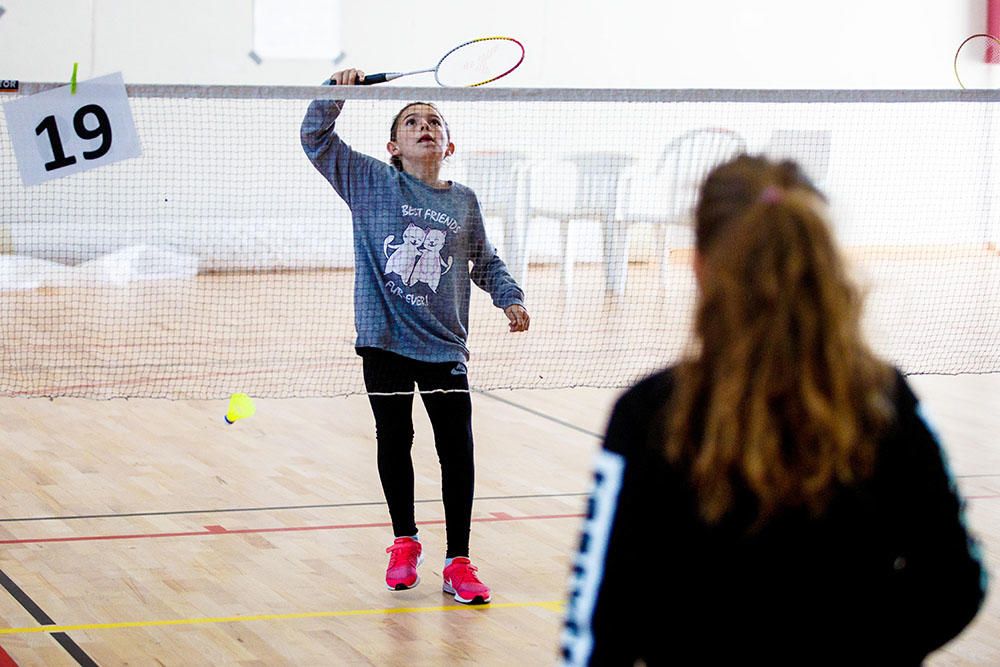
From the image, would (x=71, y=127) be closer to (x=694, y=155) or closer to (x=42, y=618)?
(x=42, y=618)

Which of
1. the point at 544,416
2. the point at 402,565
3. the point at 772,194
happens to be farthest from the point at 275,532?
the point at 772,194

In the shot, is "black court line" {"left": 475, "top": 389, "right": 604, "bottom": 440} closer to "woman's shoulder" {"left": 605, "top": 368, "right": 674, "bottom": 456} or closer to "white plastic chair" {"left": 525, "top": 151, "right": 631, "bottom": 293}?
"white plastic chair" {"left": 525, "top": 151, "right": 631, "bottom": 293}

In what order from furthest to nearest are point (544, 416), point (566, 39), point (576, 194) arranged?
point (566, 39)
point (576, 194)
point (544, 416)

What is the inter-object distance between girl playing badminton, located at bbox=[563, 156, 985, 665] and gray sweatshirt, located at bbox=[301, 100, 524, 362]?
2.28m

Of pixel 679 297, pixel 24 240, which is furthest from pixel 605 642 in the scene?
pixel 24 240

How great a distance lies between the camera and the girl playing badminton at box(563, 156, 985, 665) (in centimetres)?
133

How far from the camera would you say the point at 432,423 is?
378cm

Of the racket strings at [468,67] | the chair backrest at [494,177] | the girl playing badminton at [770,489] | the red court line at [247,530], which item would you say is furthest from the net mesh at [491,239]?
the girl playing badminton at [770,489]

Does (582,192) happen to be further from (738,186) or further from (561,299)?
(738,186)

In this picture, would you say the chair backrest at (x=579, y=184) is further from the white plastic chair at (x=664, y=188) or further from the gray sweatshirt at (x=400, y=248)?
the gray sweatshirt at (x=400, y=248)

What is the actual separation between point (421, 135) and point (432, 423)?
788 mm

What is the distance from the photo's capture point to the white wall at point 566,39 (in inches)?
431

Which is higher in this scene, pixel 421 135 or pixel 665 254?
pixel 421 135

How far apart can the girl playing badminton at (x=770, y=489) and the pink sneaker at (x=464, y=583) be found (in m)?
2.32
